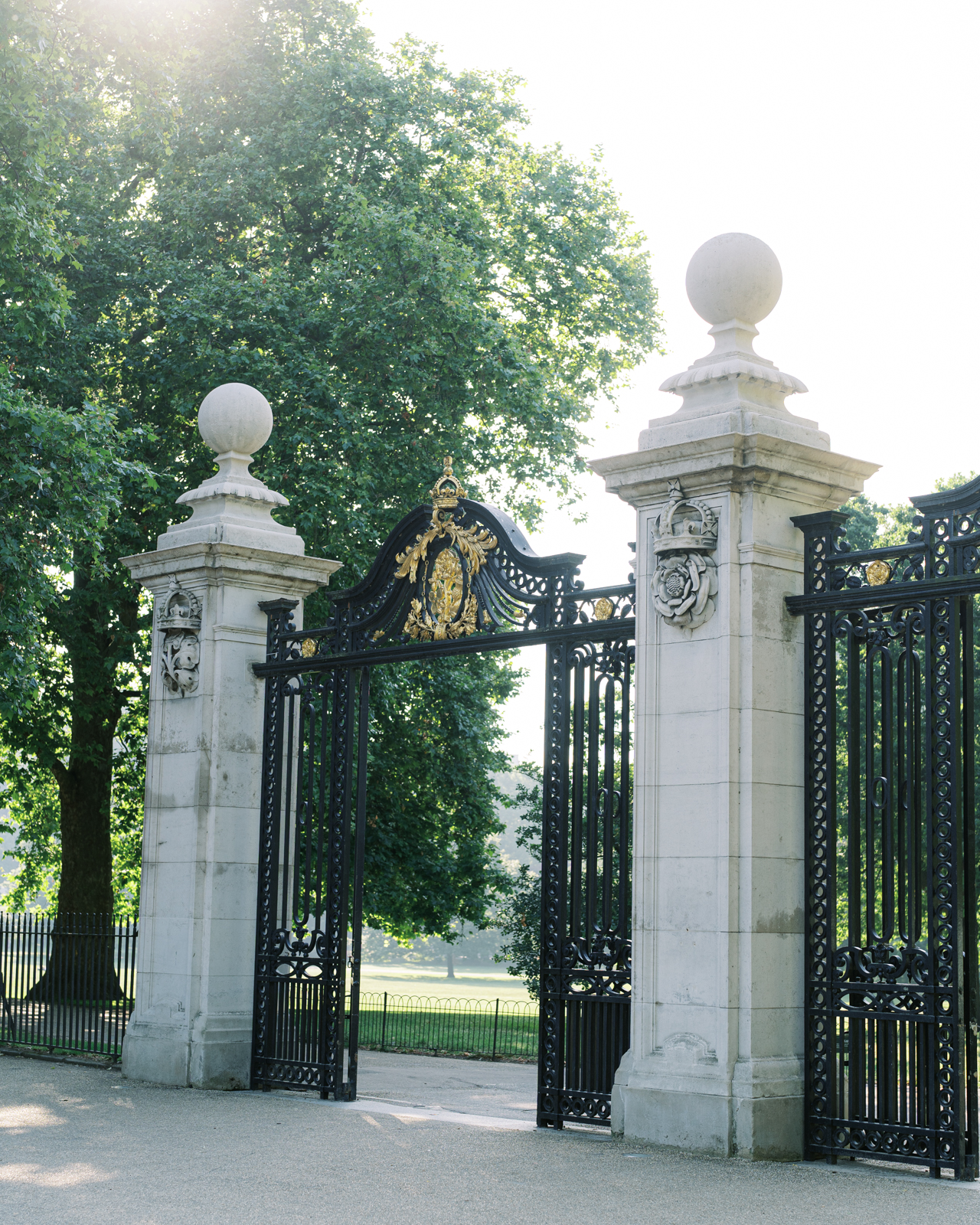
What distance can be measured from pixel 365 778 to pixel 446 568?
1490mm

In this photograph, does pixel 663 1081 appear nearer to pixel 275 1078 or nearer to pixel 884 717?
pixel 884 717

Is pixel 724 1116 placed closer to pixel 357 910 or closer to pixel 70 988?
pixel 357 910

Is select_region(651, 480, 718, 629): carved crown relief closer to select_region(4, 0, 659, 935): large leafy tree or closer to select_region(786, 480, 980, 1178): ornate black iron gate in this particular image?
select_region(786, 480, 980, 1178): ornate black iron gate

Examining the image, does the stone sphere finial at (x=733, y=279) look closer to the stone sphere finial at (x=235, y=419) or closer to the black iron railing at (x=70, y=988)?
the stone sphere finial at (x=235, y=419)

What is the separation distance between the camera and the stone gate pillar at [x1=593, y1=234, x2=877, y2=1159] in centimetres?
736

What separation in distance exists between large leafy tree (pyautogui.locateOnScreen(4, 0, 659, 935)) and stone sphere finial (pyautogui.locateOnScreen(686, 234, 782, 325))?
9.41m

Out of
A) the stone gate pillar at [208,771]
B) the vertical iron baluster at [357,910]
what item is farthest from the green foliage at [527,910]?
the vertical iron baluster at [357,910]

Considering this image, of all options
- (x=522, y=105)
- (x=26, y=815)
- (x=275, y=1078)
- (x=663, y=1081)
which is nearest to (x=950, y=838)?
(x=663, y=1081)

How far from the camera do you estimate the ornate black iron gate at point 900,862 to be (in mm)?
6801

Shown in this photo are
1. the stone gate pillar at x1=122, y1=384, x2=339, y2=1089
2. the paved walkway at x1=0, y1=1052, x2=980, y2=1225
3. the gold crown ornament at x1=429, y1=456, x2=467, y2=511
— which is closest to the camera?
the paved walkway at x1=0, y1=1052, x2=980, y2=1225

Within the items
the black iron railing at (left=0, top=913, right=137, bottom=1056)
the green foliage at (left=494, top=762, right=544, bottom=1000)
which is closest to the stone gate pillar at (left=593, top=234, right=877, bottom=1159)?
the black iron railing at (left=0, top=913, right=137, bottom=1056)

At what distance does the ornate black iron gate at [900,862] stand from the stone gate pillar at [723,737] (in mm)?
131

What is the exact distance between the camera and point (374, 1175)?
7.01 metres

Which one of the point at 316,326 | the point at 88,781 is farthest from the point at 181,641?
A: the point at 88,781
